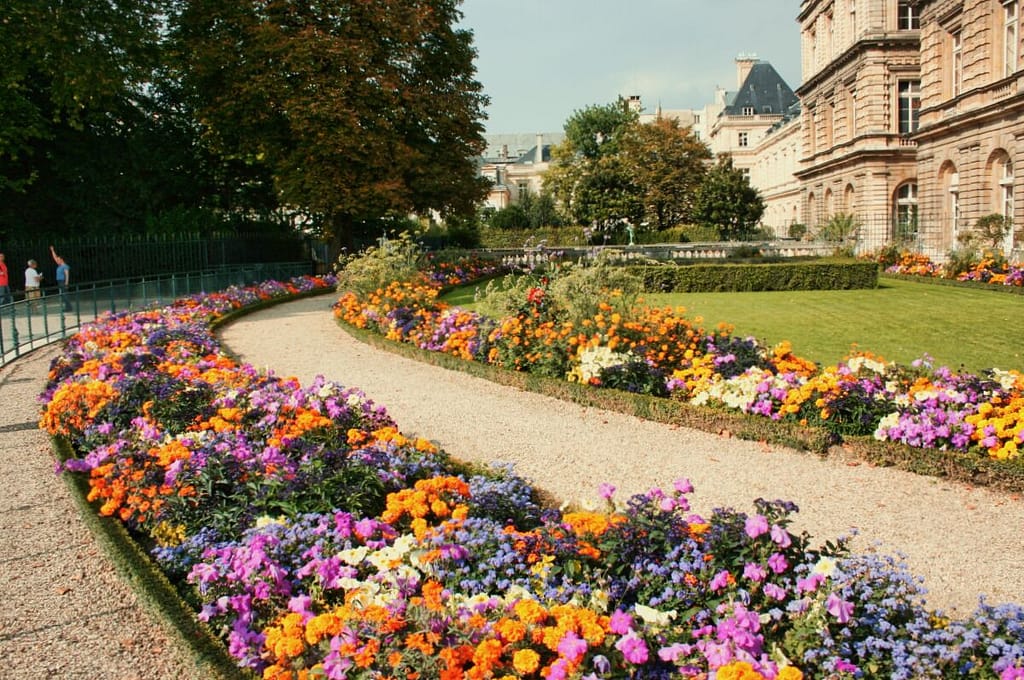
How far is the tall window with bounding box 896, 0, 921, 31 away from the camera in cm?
3984

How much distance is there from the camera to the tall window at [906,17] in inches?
1569

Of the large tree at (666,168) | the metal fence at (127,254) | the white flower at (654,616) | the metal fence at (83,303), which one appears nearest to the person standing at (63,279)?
the metal fence at (83,303)

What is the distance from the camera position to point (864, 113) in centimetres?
4059

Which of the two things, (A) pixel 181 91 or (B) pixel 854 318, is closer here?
(B) pixel 854 318

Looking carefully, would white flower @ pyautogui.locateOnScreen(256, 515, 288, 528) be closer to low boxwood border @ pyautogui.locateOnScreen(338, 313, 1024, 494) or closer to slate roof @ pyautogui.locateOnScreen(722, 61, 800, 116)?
low boxwood border @ pyautogui.locateOnScreen(338, 313, 1024, 494)

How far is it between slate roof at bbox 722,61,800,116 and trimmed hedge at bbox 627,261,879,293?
5796 cm

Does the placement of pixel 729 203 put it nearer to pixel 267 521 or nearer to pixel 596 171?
pixel 596 171

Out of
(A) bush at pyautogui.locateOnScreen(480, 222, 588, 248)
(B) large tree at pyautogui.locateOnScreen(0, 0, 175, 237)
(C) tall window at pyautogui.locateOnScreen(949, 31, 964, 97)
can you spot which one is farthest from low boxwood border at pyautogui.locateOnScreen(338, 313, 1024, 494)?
(A) bush at pyautogui.locateOnScreen(480, 222, 588, 248)

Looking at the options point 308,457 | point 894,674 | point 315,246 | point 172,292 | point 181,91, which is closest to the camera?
point 894,674

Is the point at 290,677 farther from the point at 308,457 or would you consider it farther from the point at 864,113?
the point at 864,113

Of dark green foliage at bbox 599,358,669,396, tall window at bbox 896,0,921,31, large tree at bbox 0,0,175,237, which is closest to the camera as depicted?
dark green foliage at bbox 599,358,669,396

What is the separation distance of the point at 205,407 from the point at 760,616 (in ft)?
15.7

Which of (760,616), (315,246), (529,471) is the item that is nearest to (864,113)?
(315,246)

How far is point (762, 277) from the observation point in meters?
20.5
